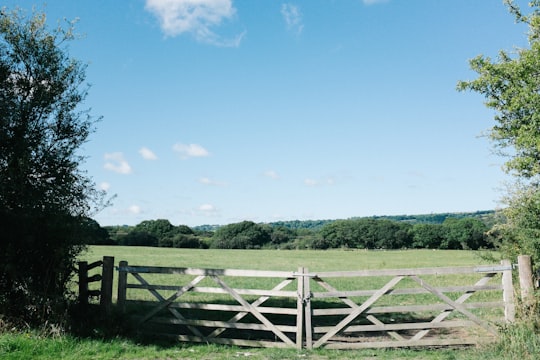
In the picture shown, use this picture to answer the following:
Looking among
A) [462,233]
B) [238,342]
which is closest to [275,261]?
[238,342]

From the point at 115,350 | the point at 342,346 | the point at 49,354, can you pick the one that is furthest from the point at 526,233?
the point at 49,354

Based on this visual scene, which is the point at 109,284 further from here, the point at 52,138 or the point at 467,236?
the point at 467,236

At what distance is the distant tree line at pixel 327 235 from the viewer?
88.4 metres

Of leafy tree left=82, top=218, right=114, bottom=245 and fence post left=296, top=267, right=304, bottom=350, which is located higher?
leafy tree left=82, top=218, right=114, bottom=245

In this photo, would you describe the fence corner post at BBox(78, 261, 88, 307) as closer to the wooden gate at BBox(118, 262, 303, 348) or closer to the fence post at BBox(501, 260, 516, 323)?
the wooden gate at BBox(118, 262, 303, 348)

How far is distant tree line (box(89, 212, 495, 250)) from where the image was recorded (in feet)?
290

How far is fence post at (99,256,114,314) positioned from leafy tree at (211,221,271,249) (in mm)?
83926

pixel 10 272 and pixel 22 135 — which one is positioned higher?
pixel 22 135

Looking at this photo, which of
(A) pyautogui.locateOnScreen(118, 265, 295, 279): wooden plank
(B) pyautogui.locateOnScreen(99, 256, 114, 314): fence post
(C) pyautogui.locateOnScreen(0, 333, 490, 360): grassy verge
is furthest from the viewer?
(B) pyautogui.locateOnScreen(99, 256, 114, 314): fence post

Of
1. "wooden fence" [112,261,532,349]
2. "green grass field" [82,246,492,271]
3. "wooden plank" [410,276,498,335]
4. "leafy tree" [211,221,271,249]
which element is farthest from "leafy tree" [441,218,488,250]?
"wooden plank" [410,276,498,335]

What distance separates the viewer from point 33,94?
41.9ft

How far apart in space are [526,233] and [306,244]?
83273mm

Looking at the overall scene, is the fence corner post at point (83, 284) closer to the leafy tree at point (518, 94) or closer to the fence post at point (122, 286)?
the fence post at point (122, 286)

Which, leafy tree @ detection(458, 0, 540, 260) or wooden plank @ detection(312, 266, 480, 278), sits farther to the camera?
leafy tree @ detection(458, 0, 540, 260)
